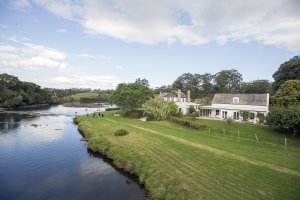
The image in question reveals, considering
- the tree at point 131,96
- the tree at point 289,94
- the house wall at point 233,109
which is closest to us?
the tree at point 289,94

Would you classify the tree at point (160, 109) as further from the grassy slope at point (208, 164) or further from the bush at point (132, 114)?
the grassy slope at point (208, 164)

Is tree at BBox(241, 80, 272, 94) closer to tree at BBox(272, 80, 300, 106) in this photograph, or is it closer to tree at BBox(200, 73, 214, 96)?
tree at BBox(200, 73, 214, 96)

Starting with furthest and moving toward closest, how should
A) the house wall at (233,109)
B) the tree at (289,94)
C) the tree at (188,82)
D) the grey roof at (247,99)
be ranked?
the tree at (188,82) → the grey roof at (247,99) → the house wall at (233,109) → the tree at (289,94)

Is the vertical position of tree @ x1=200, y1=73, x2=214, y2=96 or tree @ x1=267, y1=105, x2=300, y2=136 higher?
tree @ x1=200, y1=73, x2=214, y2=96

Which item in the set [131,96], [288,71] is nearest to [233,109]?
[288,71]

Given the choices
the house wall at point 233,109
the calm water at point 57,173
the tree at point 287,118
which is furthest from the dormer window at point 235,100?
the calm water at point 57,173

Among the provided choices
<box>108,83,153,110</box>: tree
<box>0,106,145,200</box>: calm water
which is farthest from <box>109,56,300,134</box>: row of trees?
<box>0,106,145,200</box>: calm water

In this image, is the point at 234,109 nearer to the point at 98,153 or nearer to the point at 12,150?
the point at 98,153
